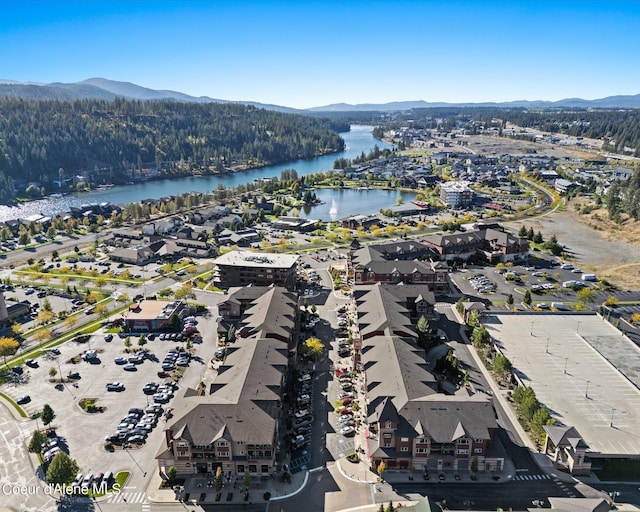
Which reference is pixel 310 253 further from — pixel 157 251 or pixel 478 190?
pixel 478 190

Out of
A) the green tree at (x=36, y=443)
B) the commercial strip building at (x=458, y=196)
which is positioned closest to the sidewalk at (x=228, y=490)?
the green tree at (x=36, y=443)

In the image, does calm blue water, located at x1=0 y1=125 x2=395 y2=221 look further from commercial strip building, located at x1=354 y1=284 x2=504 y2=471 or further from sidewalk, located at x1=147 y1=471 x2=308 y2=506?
sidewalk, located at x1=147 y1=471 x2=308 y2=506

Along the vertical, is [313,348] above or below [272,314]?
below

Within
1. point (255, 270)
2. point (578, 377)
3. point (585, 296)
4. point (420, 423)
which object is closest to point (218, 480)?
point (420, 423)

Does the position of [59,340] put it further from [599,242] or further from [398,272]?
[599,242]

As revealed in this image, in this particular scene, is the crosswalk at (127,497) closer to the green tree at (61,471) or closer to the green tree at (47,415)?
the green tree at (61,471)

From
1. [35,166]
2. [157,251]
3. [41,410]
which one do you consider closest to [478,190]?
[157,251]
